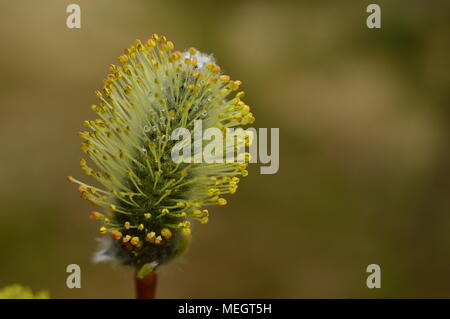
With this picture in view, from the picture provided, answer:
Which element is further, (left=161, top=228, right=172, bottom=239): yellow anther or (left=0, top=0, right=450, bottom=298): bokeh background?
(left=0, top=0, right=450, bottom=298): bokeh background

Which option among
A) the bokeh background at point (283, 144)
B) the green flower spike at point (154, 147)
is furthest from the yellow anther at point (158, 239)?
the bokeh background at point (283, 144)

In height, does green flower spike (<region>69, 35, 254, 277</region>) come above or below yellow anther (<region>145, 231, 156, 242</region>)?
above

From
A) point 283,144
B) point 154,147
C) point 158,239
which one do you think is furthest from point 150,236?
point 283,144

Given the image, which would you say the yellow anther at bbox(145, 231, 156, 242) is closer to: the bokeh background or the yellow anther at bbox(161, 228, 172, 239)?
the yellow anther at bbox(161, 228, 172, 239)

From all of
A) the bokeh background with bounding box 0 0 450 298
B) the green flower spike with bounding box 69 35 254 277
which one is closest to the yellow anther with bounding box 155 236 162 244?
the green flower spike with bounding box 69 35 254 277

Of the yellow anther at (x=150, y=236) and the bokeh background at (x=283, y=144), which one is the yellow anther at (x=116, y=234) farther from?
A: the bokeh background at (x=283, y=144)

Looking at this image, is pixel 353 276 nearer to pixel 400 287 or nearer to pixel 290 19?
pixel 400 287
